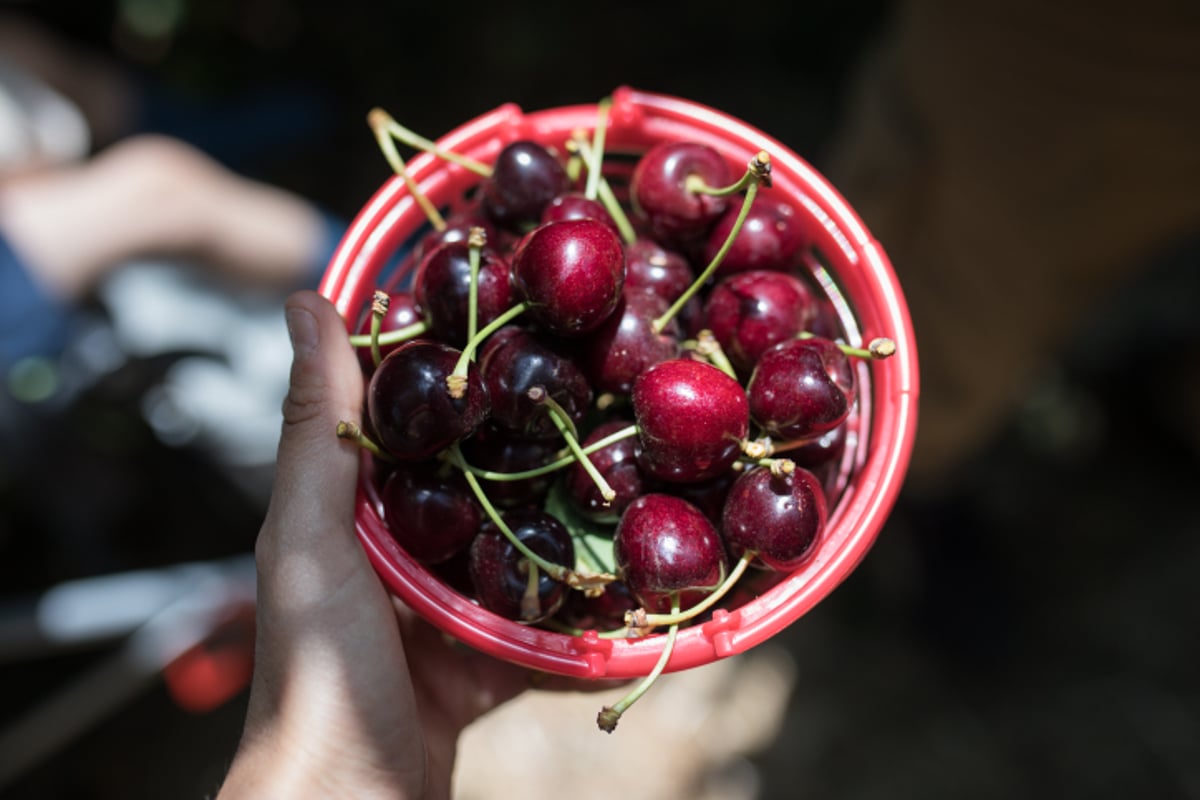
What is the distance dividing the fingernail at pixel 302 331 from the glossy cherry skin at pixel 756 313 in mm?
477

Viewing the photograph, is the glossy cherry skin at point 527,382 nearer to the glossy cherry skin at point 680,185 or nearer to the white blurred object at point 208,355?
the glossy cherry skin at point 680,185

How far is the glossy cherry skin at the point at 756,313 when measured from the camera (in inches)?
42.2

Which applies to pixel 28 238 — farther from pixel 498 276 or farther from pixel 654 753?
pixel 654 753

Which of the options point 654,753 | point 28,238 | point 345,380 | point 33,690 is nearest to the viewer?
point 345,380

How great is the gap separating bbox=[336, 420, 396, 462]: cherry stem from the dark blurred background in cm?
123

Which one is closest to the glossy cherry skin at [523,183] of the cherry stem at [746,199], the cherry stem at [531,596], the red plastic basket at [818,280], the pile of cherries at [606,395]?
the pile of cherries at [606,395]

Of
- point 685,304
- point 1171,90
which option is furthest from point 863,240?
point 1171,90

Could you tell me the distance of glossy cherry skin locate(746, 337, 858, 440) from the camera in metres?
0.97

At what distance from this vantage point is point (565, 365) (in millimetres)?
1026

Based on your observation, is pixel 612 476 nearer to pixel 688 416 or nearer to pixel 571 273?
pixel 688 416

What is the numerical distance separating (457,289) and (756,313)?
0.35m

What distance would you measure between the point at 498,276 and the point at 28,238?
1.27 meters

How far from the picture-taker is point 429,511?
39.4 inches

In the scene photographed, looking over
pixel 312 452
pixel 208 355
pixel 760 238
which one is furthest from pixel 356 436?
pixel 208 355
